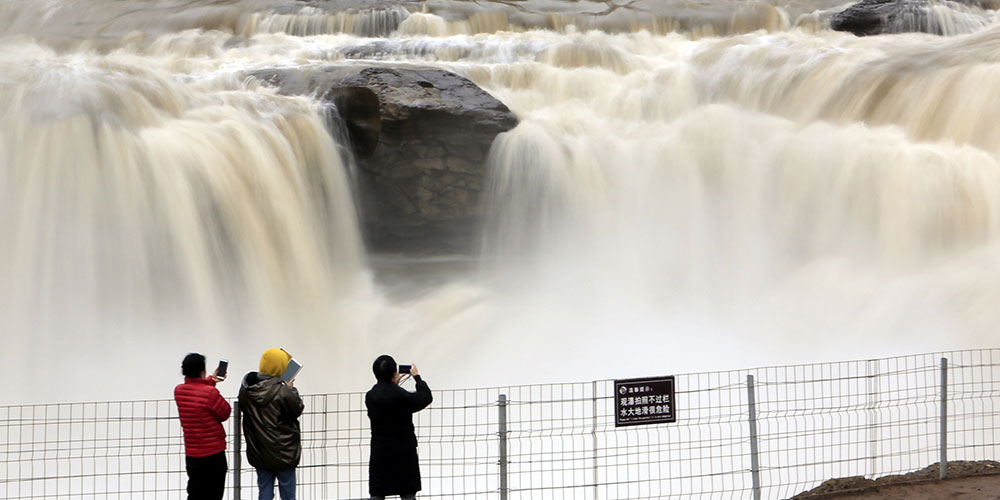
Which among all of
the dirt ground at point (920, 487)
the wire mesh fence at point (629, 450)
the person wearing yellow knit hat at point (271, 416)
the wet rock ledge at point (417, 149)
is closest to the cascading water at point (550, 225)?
the wet rock ledge at point (417, 149)

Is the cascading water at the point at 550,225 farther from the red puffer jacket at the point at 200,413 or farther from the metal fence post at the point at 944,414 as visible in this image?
the red puffer jacket at the point at 200,413

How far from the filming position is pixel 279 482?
670cm

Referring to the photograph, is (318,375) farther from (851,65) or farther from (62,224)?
(851,65)

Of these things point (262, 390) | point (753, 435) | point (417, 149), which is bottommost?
point (753, 435)

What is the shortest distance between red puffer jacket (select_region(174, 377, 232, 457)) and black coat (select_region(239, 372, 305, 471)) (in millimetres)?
173

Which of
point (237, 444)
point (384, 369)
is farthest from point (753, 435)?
point (237, 444)

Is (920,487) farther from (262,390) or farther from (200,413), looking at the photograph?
(200,413)

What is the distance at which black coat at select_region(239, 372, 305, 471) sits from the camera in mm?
6473

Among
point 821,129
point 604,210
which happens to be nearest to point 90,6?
point 604,210

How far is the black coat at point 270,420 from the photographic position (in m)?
6.47

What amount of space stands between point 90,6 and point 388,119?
12732mm

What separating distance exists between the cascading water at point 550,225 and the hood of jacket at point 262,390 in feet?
18.4

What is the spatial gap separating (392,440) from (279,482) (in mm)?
922

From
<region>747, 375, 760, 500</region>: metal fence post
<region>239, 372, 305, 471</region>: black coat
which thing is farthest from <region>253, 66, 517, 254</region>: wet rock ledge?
<region>239, 372, 305, 471</region>: black coat
